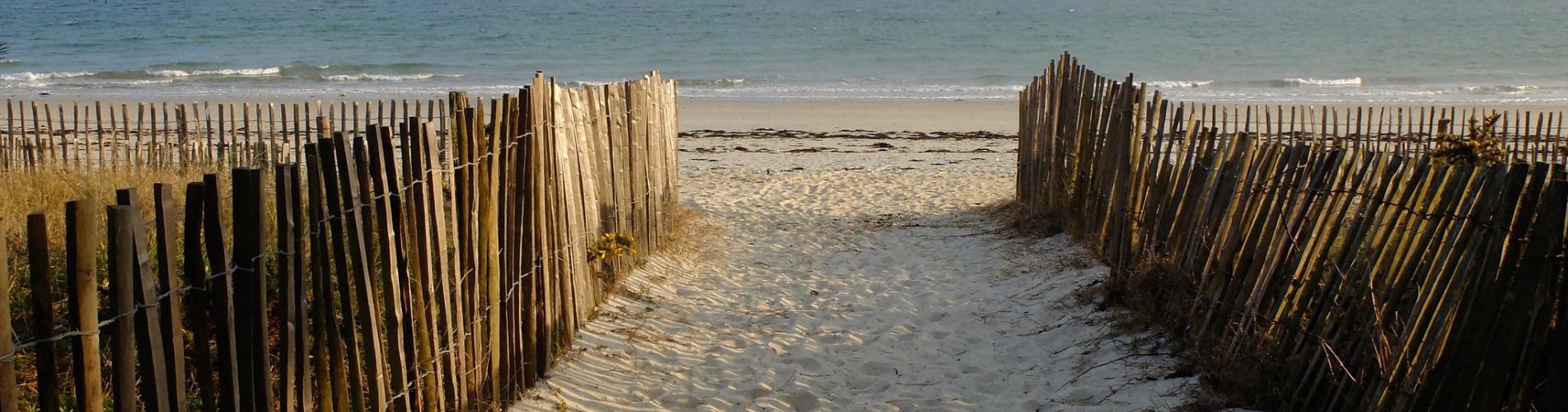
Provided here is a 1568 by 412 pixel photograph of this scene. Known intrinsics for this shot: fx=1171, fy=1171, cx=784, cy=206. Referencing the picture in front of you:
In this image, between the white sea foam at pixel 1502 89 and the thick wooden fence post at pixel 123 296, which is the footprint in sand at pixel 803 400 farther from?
the white sea foam at pixel 1502 89

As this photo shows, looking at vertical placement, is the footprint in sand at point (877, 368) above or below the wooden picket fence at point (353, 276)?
below

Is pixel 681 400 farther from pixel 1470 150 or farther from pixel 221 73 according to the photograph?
pixel 221 73

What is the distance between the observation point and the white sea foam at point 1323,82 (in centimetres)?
3170

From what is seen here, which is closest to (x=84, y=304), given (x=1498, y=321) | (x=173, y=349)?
(x=173, y=349)

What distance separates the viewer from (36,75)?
1277 inches

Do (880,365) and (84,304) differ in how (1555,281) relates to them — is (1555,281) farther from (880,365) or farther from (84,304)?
(84,304)

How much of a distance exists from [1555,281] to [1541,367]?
234 millimetres

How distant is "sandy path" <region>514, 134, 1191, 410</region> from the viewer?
16.5ft

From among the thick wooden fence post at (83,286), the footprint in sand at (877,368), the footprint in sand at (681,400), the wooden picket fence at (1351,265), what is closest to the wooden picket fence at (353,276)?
the thick wooden fence post at (83,286)

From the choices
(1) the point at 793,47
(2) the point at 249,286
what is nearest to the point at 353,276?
(2) the point at 249,286

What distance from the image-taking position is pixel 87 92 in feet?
92.9

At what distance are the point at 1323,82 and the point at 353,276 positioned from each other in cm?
3248

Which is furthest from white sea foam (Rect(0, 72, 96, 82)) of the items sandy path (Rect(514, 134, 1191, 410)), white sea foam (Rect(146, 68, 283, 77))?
sandy path (Rect(514, 134, 1191, 410))

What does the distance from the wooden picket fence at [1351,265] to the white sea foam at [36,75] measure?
110ft
